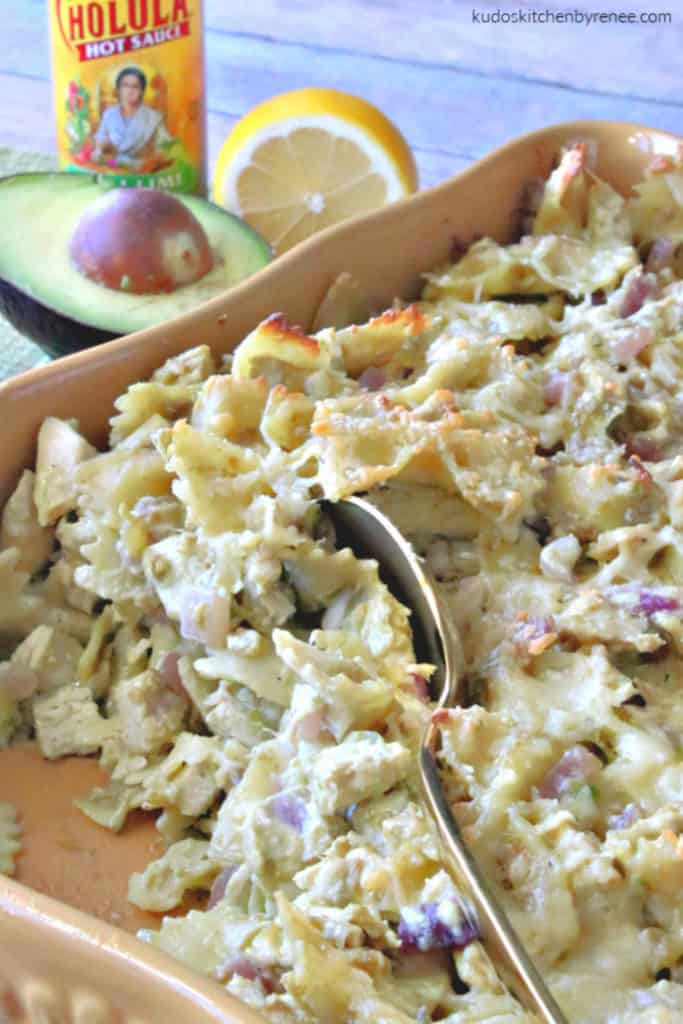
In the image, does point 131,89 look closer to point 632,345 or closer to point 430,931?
point 632,345

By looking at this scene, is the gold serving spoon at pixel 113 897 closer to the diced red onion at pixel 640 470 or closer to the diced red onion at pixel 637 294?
the diced red onion at pixel 640 470

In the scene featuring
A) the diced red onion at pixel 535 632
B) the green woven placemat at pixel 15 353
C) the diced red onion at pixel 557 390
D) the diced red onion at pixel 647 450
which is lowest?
the green woven placemat at pixel 15 353

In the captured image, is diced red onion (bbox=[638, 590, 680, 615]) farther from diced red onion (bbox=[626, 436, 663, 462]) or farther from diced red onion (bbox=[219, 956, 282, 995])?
diced red onion (bbox=[219, 956, 282, 995])

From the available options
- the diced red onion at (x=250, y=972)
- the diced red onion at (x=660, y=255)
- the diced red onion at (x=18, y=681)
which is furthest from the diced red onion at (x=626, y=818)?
the diced red onion at (x=660, y=255)

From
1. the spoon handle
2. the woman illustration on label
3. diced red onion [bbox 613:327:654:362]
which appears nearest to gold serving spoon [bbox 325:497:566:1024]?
the spoon handle

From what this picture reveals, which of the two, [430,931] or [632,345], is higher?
[632,345]

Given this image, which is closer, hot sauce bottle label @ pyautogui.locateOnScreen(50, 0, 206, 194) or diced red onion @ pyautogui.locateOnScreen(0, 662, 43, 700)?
diced red onion @ pyautogui.locateOnScreen(0, 662, 43, 700)

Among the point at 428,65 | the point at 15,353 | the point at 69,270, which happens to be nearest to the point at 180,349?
the point at 69,270
